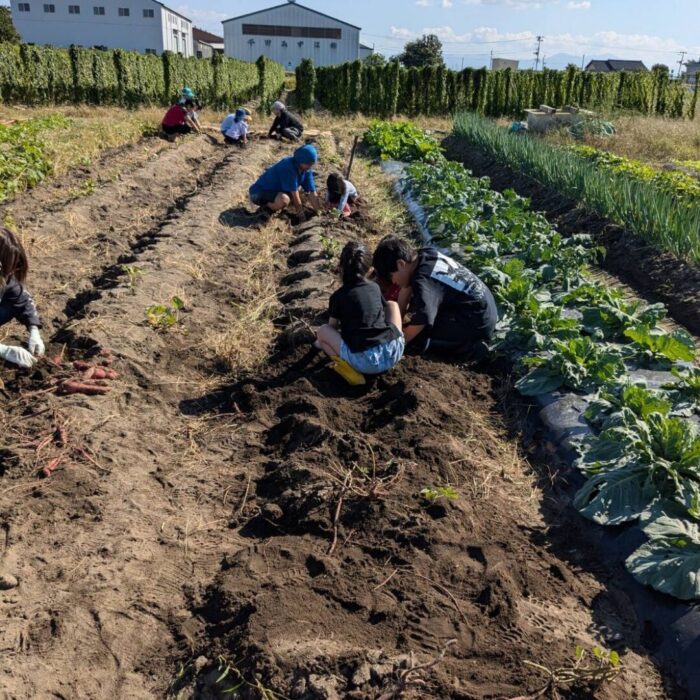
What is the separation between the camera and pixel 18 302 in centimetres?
466

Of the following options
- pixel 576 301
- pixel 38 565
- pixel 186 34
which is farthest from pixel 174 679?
pixel 186 34

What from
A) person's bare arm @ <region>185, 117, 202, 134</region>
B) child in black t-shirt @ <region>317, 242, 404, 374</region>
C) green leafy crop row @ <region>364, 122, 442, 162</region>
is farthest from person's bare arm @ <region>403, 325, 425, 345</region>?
person's bare arm @ <region>185, 117, 202, 134</region>

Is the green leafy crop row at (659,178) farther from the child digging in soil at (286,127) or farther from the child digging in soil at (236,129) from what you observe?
the child digging in soil at (236,129)

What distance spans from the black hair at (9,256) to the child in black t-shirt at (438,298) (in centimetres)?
242

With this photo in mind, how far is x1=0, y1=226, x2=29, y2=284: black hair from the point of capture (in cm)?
439

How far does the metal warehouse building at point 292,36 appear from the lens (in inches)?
2393

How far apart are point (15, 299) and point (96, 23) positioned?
70.1 meters

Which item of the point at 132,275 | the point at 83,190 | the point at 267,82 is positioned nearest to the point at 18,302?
the point at 132,275

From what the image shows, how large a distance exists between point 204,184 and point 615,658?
10.7 meters

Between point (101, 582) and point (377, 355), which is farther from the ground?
point (377, 355)

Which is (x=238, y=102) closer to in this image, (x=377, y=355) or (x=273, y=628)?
(x=377, y=355)

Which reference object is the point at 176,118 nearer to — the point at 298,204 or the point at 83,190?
the point at 83,190

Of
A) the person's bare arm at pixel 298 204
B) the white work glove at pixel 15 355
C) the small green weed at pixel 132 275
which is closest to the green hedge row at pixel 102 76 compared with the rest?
the person's bare arm at pixel 298 204

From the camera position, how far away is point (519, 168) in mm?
12727
